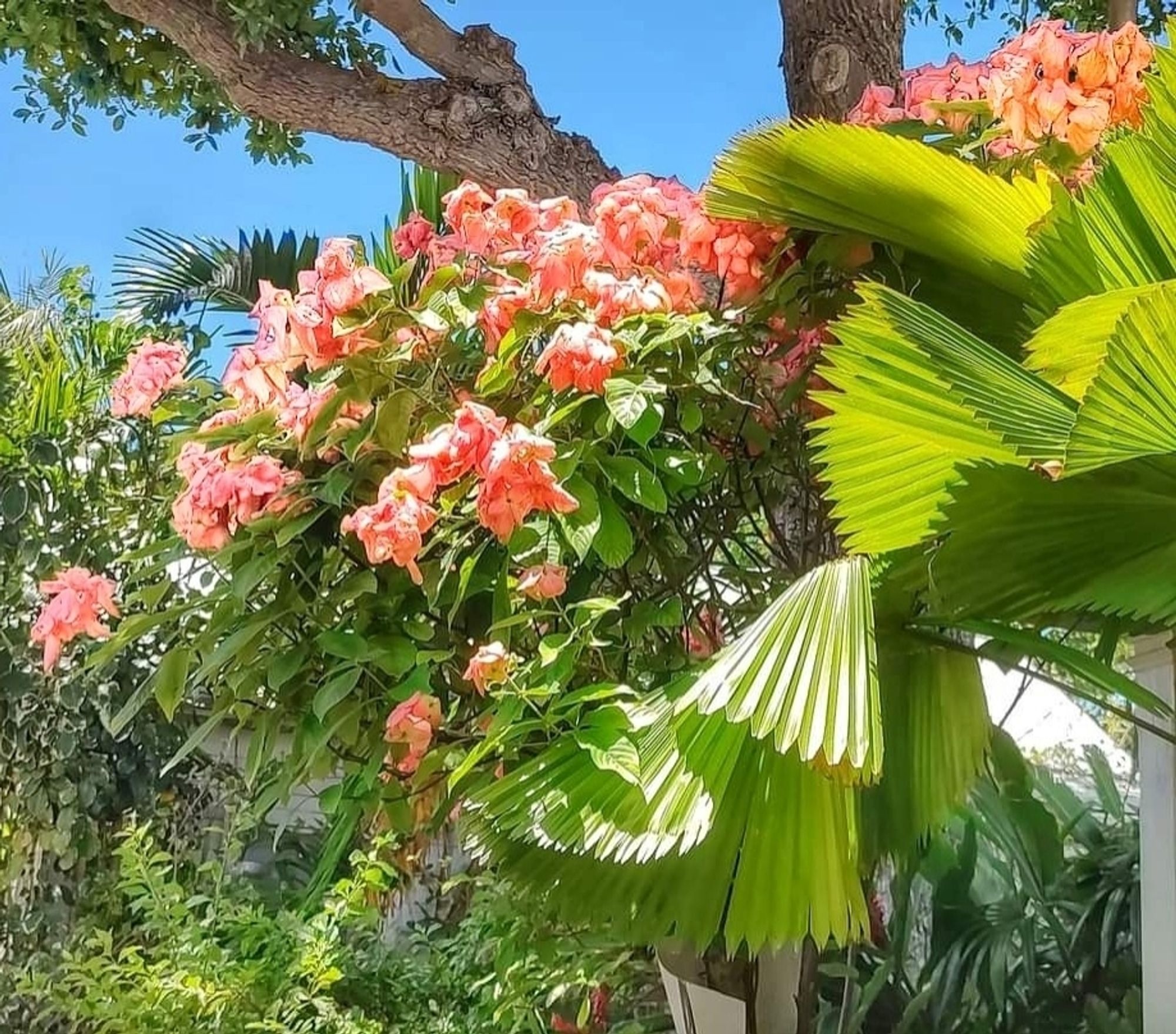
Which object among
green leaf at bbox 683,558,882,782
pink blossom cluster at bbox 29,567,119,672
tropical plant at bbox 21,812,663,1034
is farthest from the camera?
tropical plant at bbox 21,812,663,1034

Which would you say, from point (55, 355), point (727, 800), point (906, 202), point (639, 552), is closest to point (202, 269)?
point (55, 355)

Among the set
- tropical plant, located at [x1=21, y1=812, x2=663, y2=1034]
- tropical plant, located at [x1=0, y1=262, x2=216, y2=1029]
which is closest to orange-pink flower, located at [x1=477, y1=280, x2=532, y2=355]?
tropical plant, located at [x1=21, y1=812, x2=663, y2=1034]

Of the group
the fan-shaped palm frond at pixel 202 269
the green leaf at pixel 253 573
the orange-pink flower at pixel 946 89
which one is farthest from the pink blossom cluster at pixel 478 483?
the fan-shaped palm frond at pixel 202 269

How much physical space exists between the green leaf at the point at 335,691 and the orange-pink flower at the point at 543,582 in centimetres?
14

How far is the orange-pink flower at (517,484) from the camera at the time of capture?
2.48ft

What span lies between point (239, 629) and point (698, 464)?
360 millimetres

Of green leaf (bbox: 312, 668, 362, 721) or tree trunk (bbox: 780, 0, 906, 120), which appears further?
tree trunk (bbox: 780, 0, 906, 120)

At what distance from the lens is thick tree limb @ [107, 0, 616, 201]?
1.67m

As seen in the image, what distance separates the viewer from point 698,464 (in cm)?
88

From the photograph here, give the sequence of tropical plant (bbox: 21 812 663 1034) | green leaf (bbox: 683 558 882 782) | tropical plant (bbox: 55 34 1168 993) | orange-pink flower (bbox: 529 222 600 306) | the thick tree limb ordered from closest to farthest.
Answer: green leaf (bbox: 683 558 882 782) < tropical plant (bbox: 55 34 1168 993) < orange-pink flower (bbox: 529 222 600 306) < tropical plant (bbox: 21 812 663 1034) < the thick tree limb

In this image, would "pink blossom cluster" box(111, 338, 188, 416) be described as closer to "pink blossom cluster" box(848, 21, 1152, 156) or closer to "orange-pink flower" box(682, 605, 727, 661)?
"orange-pink flower" box(682, 605, 727, 661)

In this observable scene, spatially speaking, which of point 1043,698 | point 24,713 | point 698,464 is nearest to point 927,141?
point 698,464

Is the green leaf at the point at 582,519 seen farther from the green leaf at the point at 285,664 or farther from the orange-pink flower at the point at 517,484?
the green leaf at the point at 285,664

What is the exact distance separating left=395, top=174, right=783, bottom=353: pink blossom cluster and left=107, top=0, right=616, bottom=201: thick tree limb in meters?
0.63
